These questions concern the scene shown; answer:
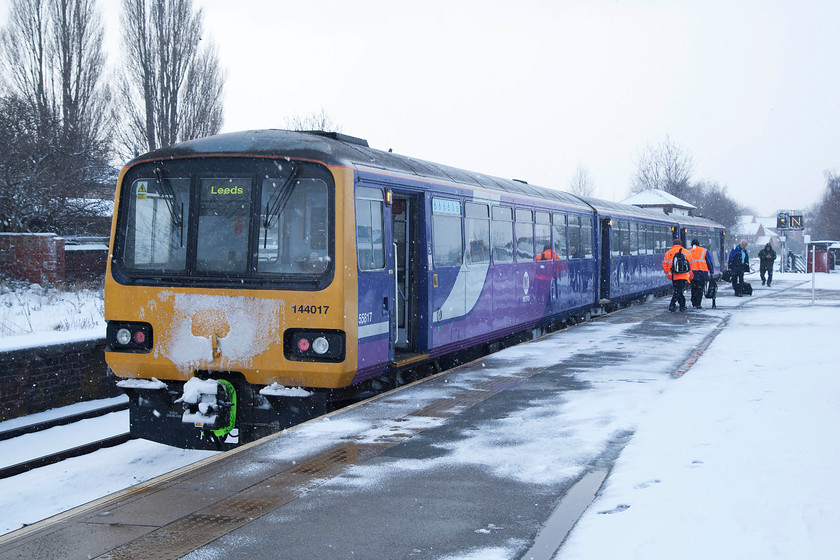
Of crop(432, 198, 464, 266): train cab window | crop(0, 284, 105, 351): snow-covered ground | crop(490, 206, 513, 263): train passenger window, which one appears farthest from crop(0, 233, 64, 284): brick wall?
Answer: crop(432, 198, 464, 266): train cab window

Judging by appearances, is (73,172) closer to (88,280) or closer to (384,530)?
(88,280)

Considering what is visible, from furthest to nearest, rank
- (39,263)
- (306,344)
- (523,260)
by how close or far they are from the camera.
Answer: (39,263) → (523,260) → (306,344)

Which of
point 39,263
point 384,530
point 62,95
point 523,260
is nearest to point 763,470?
point 384,530

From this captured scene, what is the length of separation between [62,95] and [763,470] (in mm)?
33030

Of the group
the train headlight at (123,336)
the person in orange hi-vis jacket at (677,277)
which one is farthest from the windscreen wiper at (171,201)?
the person in orange hi-vis jacket at (677,277)

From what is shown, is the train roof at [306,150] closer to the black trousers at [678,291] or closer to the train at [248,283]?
the train at [248,283]

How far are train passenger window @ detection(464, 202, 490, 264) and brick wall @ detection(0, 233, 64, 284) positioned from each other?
1413cm

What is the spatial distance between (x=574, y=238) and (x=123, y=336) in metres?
11.4

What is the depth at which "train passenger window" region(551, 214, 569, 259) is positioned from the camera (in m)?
16.1

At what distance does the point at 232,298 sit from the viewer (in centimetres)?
757

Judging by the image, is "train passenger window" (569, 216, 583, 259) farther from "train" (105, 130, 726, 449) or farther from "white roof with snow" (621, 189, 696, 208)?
"white roof with snow" (621, 189, 696, 208)

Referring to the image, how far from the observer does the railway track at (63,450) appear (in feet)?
26.4

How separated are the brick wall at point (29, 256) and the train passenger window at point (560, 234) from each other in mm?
13306

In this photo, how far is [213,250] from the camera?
7.78 m
